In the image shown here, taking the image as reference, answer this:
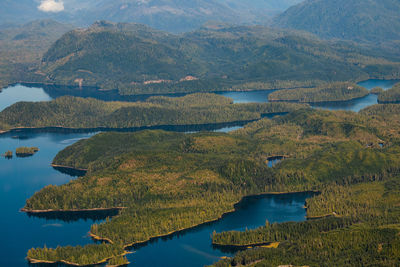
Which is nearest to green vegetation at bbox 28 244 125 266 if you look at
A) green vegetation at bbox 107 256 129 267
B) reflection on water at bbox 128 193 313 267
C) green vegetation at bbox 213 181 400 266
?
green vegetation at bbox 107 256 129 267

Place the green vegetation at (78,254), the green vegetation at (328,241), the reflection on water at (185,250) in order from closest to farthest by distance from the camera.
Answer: the green vegetation at (328,241) < the green vegetation at (78,254) < the reflection on water at (185,250)

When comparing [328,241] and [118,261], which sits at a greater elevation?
[328,241]

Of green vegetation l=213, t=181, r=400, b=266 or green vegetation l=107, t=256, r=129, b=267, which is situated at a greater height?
green vegetation l=213, t=181, r=400, b=266

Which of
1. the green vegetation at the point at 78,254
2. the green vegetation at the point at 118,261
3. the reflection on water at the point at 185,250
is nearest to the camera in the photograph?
the green vegetation at the point at 118,261

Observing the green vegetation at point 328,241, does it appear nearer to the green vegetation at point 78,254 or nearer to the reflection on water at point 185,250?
the reflection on water at point 185,250

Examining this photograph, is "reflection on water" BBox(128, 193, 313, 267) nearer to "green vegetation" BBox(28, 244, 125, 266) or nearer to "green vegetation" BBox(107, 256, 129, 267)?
"green vegetation" BBox(107, 256, 129, 267)

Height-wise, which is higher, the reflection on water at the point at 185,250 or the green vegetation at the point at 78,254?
the green vegetation at the point at 78,254

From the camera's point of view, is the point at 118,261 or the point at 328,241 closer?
the point at 328,241

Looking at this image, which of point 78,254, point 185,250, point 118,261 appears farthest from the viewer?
point 185,250

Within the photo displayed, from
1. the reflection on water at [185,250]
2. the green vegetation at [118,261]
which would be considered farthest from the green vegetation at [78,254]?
the reflection on water at [185,250]

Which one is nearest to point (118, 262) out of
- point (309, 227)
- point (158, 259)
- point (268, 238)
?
point (158, 259)

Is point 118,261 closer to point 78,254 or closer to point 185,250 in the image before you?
point 78,254

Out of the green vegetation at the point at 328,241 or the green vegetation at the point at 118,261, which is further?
the green vegetation at the point at 118,261

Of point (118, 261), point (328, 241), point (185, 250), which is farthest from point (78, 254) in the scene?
point (328, 241)
